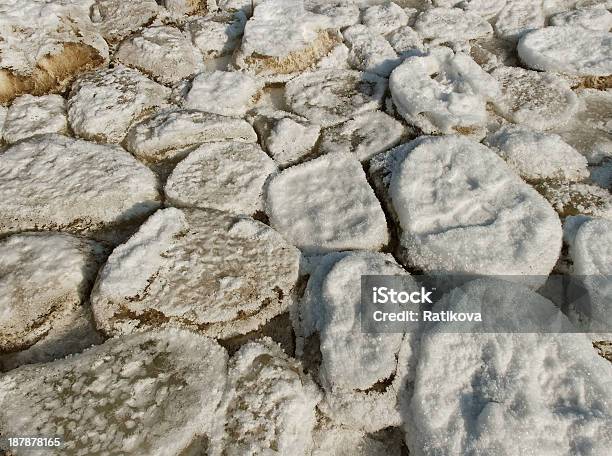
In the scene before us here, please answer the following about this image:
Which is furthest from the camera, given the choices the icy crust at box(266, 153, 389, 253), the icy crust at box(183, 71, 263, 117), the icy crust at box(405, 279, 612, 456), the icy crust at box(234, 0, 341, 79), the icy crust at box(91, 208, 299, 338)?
the icy crust at box(234, 0, 341, 79)

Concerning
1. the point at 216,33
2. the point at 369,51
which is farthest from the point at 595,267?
the point at 216,33

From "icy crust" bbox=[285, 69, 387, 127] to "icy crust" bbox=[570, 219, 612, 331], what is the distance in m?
1.00

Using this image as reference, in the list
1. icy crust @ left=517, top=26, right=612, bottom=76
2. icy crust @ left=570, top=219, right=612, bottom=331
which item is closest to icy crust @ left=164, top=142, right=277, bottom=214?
icy crust @ left=570, top=219, right=612, bottom=331

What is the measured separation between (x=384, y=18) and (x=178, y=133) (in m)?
1.36

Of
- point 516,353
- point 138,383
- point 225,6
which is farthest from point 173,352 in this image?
point 225,6

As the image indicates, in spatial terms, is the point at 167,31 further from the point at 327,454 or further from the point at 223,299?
the point at 327,454

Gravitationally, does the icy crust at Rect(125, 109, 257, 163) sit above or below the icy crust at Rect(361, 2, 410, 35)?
below

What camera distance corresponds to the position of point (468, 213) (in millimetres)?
1572

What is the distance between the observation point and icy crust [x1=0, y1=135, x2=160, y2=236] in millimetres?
1716

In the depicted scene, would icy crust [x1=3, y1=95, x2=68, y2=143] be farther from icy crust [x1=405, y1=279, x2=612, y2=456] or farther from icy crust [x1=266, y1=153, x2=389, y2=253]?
icy crust [x1=405, y1=279, x2=612, y2=456]

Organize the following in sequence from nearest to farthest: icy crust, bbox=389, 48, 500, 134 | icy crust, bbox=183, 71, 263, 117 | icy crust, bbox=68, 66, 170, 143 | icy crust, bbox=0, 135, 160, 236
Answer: icy crust, bbox=0, 135, 160, 236 < icy crust, bbox=389, 48, 500, 134 < icy crust, bbox=68, 66, 170, 143 < icy crust, bbox=183, 71, 263, 117

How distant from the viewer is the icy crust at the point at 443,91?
1.93 meters

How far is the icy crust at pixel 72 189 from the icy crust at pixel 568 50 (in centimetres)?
184

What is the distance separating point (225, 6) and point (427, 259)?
2.09 meters
